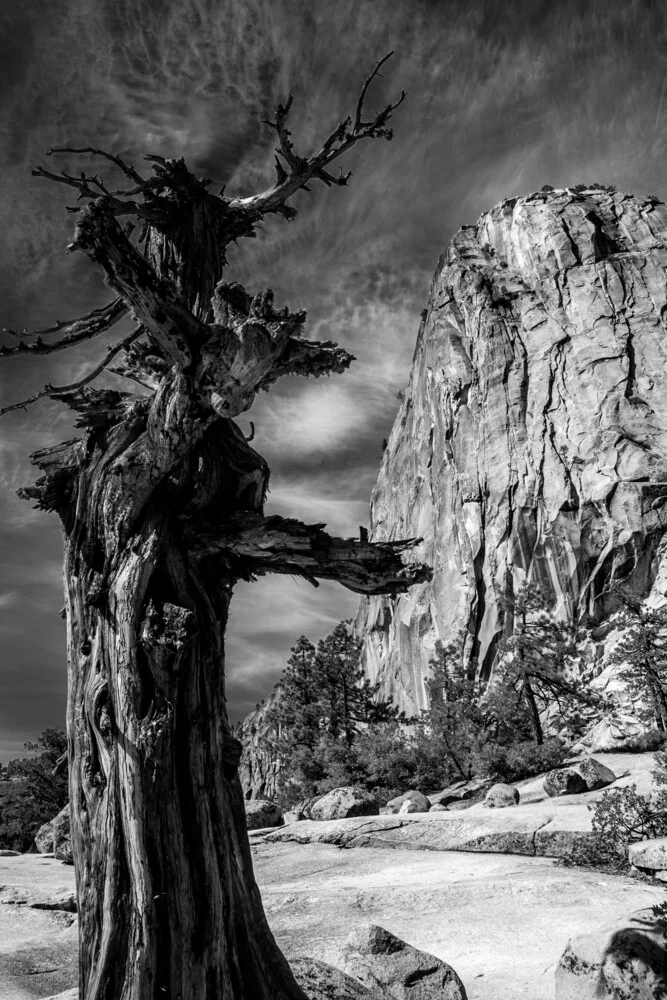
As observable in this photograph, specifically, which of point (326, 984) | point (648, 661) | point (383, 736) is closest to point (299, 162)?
point (326, 984)

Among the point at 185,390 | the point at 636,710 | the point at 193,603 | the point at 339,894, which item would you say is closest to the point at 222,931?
the point at 193,603

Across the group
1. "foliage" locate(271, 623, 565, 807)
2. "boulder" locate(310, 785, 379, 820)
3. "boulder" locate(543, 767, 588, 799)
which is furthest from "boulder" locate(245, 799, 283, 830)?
"boulder" locate(543, 767, 588, 799)

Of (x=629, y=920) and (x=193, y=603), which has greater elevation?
(x=193, y=603)

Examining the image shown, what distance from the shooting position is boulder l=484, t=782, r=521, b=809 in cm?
1459

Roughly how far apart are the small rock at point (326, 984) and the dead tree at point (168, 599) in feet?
2.81

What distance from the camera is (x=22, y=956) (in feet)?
23.1

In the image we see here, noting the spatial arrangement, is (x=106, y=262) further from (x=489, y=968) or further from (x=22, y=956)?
(x=22, y=956)

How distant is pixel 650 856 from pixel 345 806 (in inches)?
383

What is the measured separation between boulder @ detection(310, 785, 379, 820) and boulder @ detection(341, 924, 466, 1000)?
11006mm

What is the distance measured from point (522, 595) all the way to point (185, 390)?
27394 millimetres

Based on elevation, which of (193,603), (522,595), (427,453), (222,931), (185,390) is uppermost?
(427,453)

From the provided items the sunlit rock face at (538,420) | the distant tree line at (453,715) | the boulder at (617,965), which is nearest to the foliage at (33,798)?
the distant tree line at (453,715)

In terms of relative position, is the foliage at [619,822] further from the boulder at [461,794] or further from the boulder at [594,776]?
the boulder at [461,794]

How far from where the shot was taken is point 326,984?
4.43m
